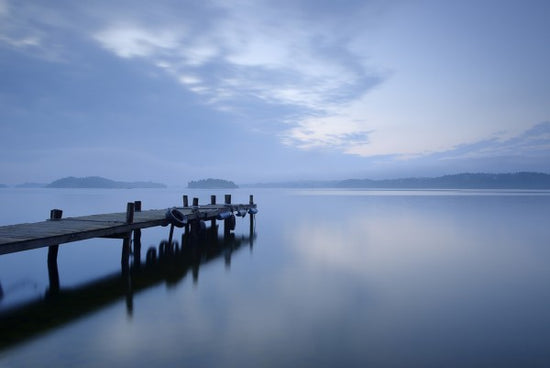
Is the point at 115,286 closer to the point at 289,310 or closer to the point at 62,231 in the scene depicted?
the point at 62,231

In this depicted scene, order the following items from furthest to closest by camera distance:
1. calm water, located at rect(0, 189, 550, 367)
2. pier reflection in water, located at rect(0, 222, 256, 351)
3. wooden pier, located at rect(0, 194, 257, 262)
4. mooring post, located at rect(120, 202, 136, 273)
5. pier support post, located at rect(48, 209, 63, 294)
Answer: mooring post, located at rect(120, 202, 136, 273)
pier support post, located at rect(48, 209, 63, 294)
wooden pier, located at rect(0, 194, 257, 262)
pier reflection in water, located at rect(0, 222, 256, 351)
calm water, located at rect(0, 189, 550, 367)

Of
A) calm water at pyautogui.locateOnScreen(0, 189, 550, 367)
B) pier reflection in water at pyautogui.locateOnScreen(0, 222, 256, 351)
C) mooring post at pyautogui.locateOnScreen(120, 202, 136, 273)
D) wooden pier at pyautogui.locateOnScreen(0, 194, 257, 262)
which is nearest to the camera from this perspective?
calm water at pyautogui.locateOnScreen(0, 189, 550, 367)

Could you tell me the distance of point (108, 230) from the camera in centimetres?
1158

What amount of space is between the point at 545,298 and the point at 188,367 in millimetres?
9948

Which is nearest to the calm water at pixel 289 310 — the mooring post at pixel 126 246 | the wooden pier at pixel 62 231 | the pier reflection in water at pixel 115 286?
the pier reflection in water at pixel 115 286

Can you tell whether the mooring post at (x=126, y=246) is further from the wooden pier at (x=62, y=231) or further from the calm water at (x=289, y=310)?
the calm water at (x=289, y=310)

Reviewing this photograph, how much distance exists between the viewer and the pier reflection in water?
25.7 ft

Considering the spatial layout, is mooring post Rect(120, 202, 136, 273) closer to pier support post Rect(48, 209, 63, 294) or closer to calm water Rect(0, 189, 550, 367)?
calm water Rect(0, 189, 550, 367)

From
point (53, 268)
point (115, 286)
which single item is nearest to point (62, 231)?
point (115, 286)

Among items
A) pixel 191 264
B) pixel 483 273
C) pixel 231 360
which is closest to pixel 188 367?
pixel 231 360

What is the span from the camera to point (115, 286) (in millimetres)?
11203

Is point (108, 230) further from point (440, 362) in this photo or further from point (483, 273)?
point (483, 273)

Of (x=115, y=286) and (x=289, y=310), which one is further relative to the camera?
(x=115, y=286)

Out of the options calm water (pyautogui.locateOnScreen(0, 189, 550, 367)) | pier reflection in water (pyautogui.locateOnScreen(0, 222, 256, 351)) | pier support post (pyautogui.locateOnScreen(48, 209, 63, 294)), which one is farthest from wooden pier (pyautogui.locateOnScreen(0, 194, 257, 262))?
calm water (pyautogui.locateOnScreen(0, 189, 550, 367))
